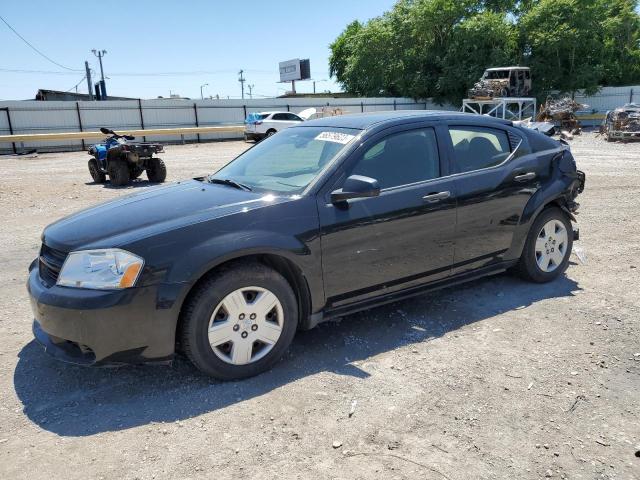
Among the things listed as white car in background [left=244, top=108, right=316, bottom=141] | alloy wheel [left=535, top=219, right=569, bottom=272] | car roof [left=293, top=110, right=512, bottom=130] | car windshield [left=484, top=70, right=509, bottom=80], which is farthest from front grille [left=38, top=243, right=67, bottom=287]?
car windshield [left=484, top=70, right=509, bottom=80]

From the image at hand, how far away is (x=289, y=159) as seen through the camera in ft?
13.6

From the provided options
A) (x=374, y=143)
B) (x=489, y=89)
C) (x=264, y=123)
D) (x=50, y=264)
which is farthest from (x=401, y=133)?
(x=489, y=89)

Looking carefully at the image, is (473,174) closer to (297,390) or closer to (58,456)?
(297,390)

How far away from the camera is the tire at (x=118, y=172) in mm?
12547

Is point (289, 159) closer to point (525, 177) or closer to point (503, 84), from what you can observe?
point (525, 177)

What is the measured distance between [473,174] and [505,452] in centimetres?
233

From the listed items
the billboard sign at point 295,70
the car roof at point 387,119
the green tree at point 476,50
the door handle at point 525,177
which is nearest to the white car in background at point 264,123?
the green tree at point 476,50

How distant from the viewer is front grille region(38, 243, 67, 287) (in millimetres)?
3189

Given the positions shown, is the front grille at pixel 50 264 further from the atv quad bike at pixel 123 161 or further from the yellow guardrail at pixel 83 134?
the yellow guardrail at pixel 83 134

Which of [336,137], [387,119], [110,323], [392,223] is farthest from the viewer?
[387,119]

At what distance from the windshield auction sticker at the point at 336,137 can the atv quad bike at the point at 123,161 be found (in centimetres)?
964

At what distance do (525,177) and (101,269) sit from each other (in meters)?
3.54

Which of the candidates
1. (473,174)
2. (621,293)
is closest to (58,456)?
(473,174)

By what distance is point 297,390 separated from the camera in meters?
3.25
